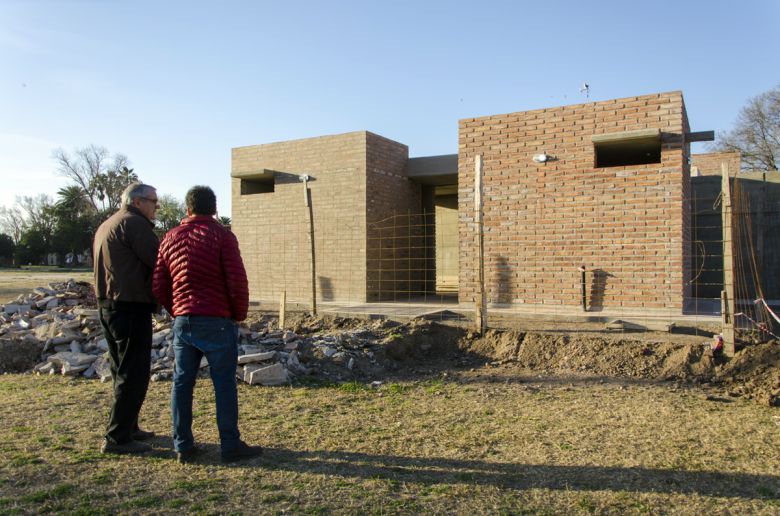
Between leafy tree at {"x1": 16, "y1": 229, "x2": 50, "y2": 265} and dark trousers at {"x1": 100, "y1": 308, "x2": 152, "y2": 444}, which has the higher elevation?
leafy tree at {"x1": 16, "y1": 229, "x2": 50, "y2": 265}

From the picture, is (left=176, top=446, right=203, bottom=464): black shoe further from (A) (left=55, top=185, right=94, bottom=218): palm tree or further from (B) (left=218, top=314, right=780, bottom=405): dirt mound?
(A) (left=55, top=185, right=94, bottom=218): palm tree

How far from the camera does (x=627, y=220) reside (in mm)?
8781

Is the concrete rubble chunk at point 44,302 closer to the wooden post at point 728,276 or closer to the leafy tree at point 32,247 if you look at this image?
the wooden post at point 728,276

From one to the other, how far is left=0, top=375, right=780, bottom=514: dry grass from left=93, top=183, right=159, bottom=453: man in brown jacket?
0.80 ft

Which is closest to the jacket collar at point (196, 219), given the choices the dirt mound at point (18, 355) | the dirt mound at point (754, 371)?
the dirt mound at point (18, 355)

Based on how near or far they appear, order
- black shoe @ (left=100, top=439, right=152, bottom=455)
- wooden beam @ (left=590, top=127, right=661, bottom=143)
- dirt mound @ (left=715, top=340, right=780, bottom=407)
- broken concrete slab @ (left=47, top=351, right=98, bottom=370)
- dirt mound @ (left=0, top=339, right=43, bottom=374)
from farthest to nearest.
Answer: wooden beam @ (left=590, top=127, right=661, bottom=143), dirt mound @ (left=0, top=339, right=43, bottom=374), broken concrete slab @ (left=47, top=351, right=98, bottom=370), dirt mound @ (left=715, top=340, right=780, bottom=407), black shoe @ (left=100, top=439, right=152, bottom=455)

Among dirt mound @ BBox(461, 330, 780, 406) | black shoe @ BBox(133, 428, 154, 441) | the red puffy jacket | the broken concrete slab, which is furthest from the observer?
the broken concrete slab

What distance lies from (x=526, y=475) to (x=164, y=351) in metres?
5.01

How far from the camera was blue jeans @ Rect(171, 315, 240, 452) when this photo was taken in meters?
3.60

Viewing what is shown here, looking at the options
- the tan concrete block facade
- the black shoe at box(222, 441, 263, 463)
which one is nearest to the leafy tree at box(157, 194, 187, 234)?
the tan concrete block facade

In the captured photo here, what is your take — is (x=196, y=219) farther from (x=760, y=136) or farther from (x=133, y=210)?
(x=760, y=136)

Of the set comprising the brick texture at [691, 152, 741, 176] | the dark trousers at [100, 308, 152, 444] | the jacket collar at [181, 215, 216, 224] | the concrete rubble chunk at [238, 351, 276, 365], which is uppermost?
the brick texture at [691, 152, 741, 176]

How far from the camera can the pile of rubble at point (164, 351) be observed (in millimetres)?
6402

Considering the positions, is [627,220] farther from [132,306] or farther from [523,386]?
[132,306]
